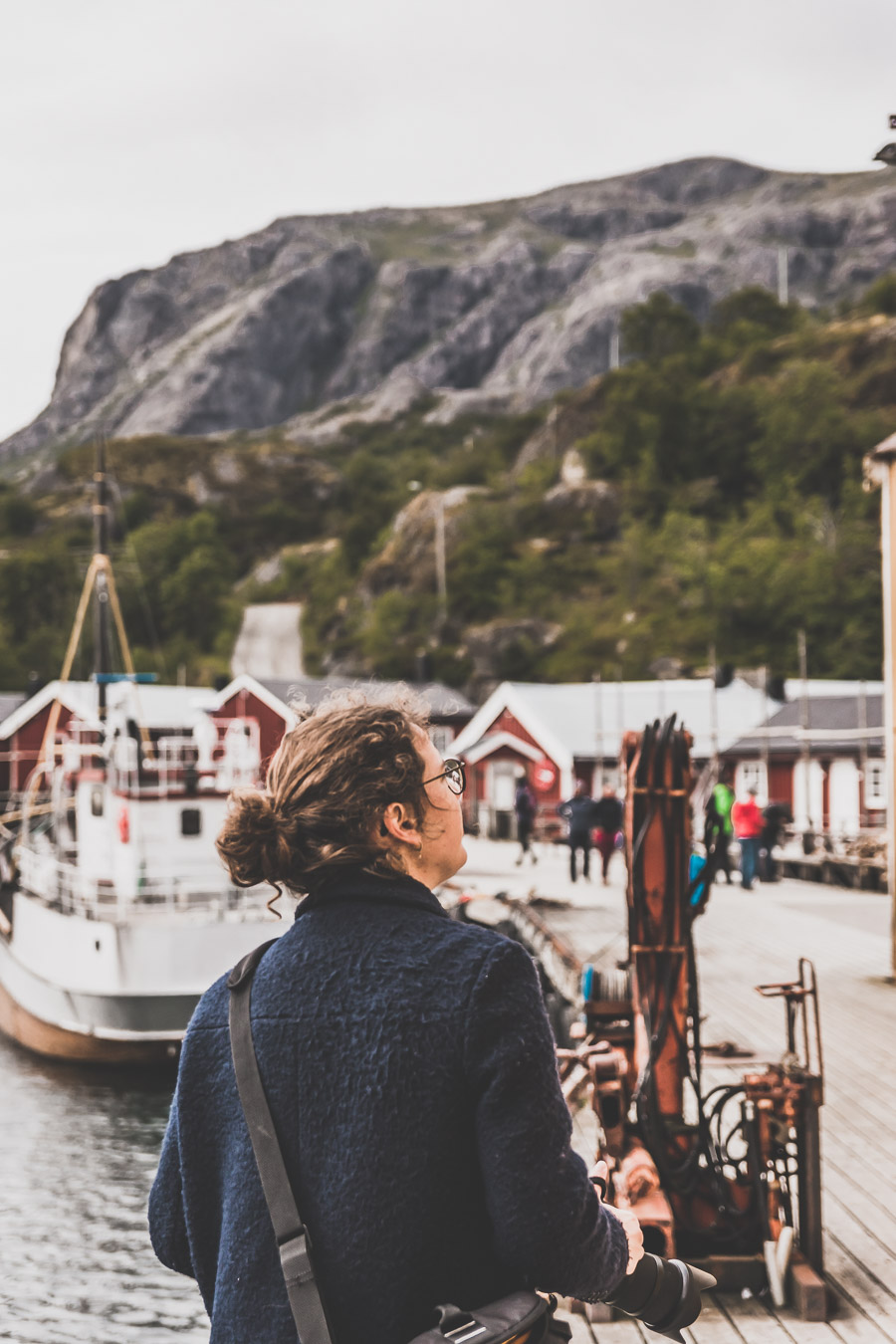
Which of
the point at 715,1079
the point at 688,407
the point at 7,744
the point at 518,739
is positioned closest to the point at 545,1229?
the point at 715,1079

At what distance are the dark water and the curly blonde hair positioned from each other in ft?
27.9

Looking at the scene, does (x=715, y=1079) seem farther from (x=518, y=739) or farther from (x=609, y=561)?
(x=609, y=561)

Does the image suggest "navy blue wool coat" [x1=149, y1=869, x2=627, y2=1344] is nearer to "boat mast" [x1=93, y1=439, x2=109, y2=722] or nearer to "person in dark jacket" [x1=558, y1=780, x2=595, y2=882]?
"person in dark jacket" [x1=558, y1=780, x2=595, y2=882]

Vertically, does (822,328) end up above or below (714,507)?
above

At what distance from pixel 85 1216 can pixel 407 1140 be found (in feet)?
39.2

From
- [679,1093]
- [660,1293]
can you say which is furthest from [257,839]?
[679,1093]

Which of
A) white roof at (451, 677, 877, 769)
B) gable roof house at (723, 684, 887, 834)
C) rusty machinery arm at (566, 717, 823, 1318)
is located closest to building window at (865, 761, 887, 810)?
gable roof house at (723, 684, 887, 834)

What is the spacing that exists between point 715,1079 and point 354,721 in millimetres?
8191

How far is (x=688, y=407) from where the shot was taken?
307 ft

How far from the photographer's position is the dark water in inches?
401

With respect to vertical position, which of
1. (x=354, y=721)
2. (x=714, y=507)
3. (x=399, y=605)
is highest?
(x=714, y=507)

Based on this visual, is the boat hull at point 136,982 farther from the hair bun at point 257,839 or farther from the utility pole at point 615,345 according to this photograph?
the utility pole at point 615,345

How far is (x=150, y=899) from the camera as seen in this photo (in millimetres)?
20141

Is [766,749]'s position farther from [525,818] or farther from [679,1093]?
[679,1093]
